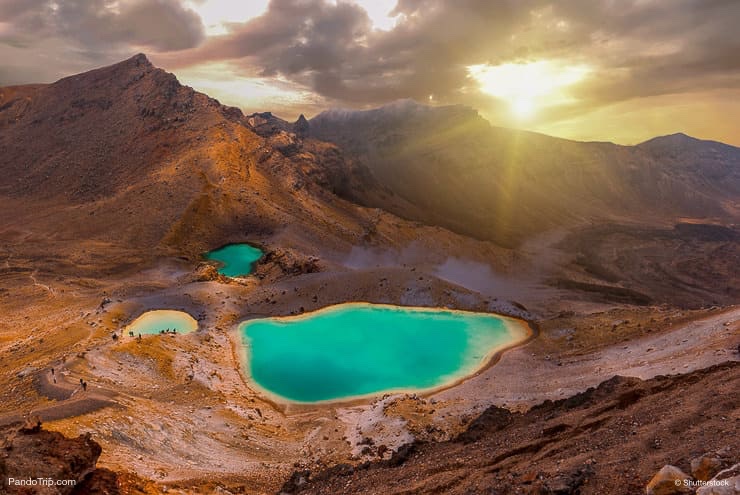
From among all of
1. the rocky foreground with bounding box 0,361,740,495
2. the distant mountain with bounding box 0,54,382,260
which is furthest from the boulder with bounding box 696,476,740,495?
the distant mountain with bounding box 0,54,382,260

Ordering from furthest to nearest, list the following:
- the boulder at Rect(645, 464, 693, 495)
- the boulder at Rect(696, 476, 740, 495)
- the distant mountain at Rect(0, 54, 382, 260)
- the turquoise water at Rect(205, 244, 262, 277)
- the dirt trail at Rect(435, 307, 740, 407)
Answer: the distant mountain at Rect(0, 54, 382, 260), the turquoise water at Rect(205, 244, 262, 277), the dirt trail at Rect(435, 307, 740, 407), the boulder at Rect(645, 464, 693, 495), the boulder at Rect(696, 476, 740, 495)

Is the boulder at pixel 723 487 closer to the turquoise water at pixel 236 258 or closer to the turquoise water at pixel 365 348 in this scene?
the turquoise water at pixel 365 348

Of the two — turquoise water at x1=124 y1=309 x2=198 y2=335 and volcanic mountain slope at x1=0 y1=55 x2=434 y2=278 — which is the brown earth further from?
turquoise water at x1=124 y1=309 x2=198 y2=335

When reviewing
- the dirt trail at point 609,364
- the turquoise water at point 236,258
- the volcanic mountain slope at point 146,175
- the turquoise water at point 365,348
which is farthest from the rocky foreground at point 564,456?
the volcanic mountain slope at point 146,175

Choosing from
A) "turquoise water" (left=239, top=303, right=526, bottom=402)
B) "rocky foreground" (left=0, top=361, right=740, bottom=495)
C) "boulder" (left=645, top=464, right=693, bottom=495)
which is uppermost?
"boulder" (left=645, top=464, right=693, bottom=495)

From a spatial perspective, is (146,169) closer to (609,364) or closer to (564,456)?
(609,364)

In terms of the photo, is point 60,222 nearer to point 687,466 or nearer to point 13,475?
point 13,475
